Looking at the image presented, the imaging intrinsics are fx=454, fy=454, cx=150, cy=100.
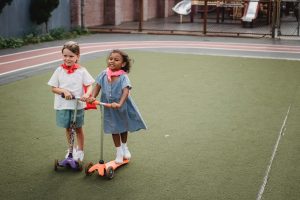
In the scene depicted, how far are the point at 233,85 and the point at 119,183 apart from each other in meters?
5.37

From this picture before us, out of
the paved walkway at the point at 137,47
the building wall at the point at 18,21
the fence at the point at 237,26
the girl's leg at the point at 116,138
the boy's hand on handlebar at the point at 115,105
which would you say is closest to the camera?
the boy's hand on handlebar at the point at 115,105

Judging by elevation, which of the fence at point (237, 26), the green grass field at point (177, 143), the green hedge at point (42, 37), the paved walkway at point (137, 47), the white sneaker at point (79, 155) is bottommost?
the green grass field at point (177, 143)

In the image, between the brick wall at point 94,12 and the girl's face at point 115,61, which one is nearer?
the girl's face at point 115,61

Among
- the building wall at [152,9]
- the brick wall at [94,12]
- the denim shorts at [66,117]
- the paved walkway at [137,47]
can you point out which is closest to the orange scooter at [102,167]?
the denim shorts at [66,117]

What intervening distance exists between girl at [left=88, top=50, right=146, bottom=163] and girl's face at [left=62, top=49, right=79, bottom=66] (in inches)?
12.9

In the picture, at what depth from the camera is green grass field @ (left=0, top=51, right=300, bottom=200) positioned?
179 inches

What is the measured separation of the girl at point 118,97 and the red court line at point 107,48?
696 cm

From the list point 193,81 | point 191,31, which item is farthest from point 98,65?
point 191,31

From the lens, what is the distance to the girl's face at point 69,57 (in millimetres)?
4775

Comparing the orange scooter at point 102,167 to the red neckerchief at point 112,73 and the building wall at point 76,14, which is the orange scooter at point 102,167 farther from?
the building wall at point 76,14

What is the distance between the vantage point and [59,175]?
16.0 feet

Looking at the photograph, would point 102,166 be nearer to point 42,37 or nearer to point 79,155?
point 79,155

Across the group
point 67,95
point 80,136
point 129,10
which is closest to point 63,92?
point 67,95

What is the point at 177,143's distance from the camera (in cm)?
588
